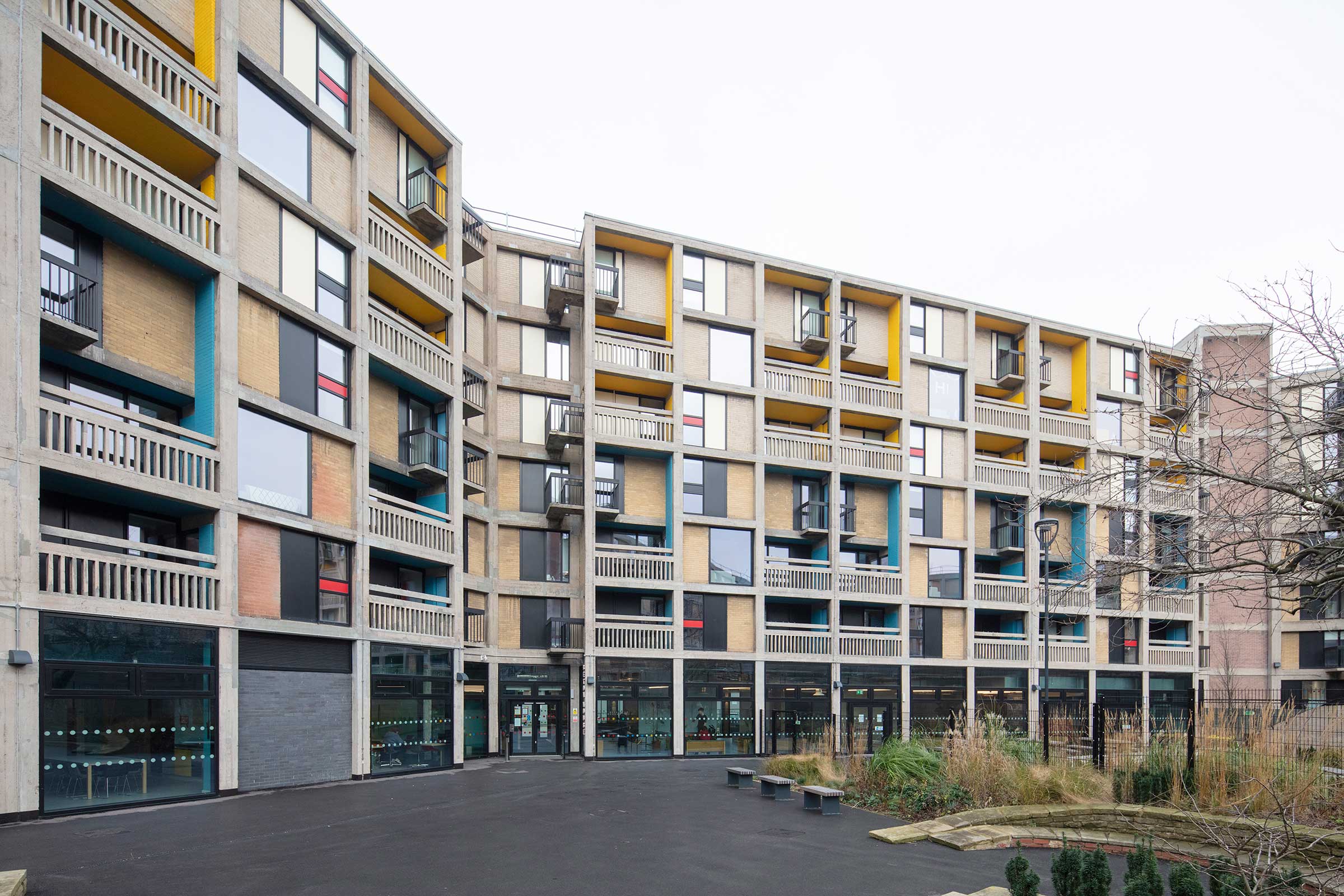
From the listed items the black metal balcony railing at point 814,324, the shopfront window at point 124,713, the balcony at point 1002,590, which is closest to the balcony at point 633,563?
the black metal balcony railing at point 814,324

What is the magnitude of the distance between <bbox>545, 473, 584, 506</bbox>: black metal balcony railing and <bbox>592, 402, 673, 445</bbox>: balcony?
1.99 metres

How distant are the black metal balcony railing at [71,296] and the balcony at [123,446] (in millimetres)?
1422

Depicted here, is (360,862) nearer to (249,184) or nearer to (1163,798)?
(1163,798)

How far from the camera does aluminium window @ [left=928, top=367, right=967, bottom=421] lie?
120 feet

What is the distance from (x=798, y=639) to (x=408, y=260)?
18.8 meters

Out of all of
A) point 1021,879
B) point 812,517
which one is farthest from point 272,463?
point 812,517

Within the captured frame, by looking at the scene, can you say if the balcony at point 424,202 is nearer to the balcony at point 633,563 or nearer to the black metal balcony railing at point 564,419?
the black metal balcony railing at point 564,419

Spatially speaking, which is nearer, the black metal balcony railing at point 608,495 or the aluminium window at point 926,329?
the black metal balcony railing at point 608,495

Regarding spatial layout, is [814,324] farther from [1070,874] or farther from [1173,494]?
[1070,874]

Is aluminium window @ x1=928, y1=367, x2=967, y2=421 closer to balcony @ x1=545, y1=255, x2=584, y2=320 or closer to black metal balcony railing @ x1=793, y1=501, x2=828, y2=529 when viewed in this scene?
black metal balcony railing @ x1=793, y1=501, x2=828, y2=529

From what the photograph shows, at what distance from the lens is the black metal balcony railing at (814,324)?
114 feet

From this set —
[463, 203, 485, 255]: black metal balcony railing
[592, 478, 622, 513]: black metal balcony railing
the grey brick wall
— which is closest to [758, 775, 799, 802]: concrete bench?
the grey brick wall

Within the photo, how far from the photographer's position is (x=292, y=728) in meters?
19.0

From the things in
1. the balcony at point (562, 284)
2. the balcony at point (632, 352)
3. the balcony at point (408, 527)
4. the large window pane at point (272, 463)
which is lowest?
the balcony at point (408, 527)
